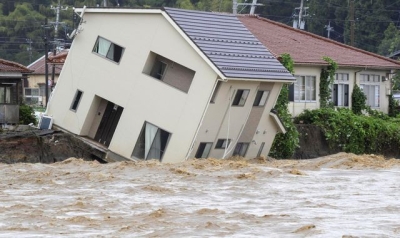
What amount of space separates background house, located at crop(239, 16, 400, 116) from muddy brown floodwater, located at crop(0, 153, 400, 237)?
1394cm

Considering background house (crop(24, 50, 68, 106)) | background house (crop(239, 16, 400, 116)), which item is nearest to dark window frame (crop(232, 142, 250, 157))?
background house (crop(239, 16, 400, 116))

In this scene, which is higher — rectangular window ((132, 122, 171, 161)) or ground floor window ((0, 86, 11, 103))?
ground floor window ((0, 86, 11, 103))

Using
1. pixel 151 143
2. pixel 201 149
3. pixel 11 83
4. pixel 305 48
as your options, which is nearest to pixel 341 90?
pixel 305 48

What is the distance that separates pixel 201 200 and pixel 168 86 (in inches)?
589

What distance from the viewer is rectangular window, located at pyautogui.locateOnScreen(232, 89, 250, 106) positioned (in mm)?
38969

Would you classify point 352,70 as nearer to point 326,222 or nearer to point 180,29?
point 180,29

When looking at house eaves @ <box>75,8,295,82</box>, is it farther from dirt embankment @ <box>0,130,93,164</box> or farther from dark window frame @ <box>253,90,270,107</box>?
dirt embankment @ <box>0,130,93,164</box>

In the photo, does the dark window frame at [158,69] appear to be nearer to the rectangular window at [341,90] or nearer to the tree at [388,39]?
the rectangular window at [341,90]

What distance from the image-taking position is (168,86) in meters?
37.9

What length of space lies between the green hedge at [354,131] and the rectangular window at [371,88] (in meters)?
4.21

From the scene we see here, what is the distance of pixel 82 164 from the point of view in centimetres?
3544

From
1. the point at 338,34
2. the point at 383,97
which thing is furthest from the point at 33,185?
the point at 338,34

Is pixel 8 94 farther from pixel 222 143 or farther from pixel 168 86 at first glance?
pixel 222 143

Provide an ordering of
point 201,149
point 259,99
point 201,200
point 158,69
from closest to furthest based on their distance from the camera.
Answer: point 201,200 < point 201,149 < point 158,69 < point 259,99
